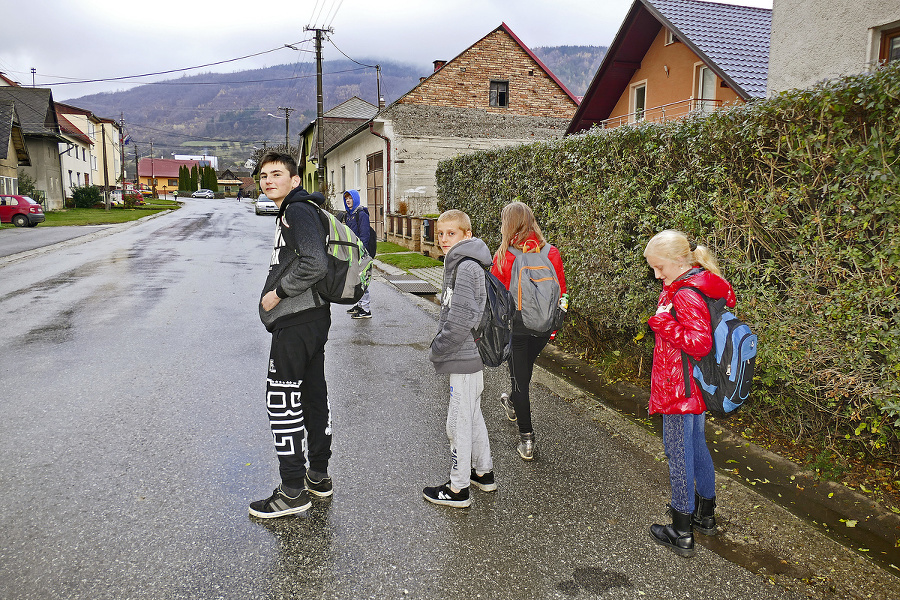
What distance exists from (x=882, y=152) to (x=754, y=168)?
3.29 feet

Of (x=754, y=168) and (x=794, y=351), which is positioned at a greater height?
(x=754, y=168)

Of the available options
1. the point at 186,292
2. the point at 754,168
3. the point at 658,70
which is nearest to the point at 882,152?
the point at 754,168

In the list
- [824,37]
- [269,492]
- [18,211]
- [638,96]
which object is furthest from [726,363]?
[18,211]

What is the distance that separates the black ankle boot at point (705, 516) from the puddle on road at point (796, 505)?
0.15ft

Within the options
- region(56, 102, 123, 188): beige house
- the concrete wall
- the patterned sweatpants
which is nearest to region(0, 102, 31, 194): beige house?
region(56, 102, 123, 188): beige house

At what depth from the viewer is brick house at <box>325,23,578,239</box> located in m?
23.0

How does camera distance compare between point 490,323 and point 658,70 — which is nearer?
point 490,323

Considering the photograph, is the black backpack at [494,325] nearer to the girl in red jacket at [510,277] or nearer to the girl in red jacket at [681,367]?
the girl in red jacket at [510,277]

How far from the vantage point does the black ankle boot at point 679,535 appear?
3.16m

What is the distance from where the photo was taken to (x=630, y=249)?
19.5ft

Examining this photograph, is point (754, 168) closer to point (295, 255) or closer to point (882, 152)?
point (882, 152)

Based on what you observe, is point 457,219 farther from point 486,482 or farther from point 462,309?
point 486,482

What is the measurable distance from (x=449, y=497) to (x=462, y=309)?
111 centimetres

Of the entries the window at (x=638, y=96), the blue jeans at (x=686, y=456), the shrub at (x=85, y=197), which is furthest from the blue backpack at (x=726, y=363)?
the shrub at (x=85, y=197)
